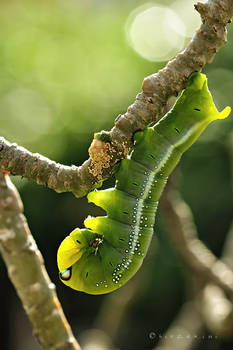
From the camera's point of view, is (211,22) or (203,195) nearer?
(211,22)

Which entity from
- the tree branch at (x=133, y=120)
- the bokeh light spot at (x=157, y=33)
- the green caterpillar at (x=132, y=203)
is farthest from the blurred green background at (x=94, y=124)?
the tree branch at (x=133, y=120)

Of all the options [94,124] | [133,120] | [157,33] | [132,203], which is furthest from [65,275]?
[157,33]

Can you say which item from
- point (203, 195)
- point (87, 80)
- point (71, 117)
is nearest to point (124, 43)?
point (87, 80)

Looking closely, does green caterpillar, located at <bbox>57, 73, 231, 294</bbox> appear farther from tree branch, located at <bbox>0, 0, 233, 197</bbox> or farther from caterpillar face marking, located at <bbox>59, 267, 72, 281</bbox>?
tree branch, located at <bbox>0, 0, 233, 197</bbox>

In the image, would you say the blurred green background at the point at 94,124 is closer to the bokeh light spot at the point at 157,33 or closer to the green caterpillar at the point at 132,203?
the bokeh light spot at the point at 157,33

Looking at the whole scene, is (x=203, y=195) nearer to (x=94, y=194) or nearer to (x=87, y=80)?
(x=87, y=80)
